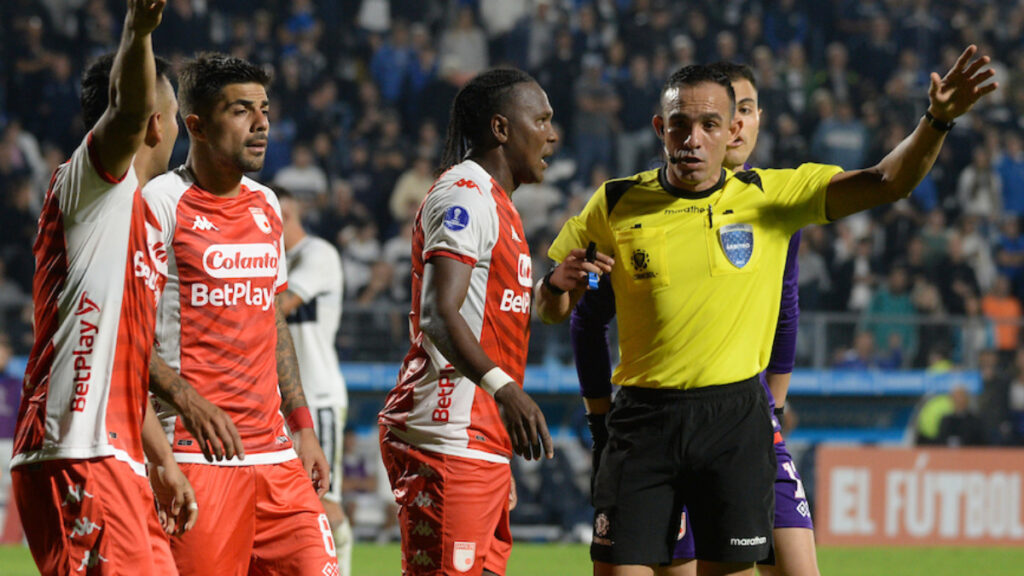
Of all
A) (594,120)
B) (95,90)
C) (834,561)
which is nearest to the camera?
(95,90)

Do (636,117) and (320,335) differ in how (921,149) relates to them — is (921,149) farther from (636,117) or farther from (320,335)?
(636,117)

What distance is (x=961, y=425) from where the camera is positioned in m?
13.3

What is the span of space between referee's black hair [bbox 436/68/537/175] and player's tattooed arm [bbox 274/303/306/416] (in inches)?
33.1

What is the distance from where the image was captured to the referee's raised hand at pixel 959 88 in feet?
13.3

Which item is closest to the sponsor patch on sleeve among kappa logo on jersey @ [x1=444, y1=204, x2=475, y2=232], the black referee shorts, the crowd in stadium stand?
kappa logo on jersey @ [x1=444, y1=204, x2=475, y2=232]

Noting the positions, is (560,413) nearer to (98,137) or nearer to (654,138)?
(654,138)

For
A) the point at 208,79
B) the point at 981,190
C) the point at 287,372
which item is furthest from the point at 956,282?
the point at 208,79

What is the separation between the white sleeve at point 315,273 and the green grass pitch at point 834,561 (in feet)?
10.2

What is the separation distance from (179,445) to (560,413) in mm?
8857

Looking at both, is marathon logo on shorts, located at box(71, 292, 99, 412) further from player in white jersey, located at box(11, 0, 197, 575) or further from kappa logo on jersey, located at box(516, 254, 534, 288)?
kappa logo on jersey, located at box(516, 254, 534, 288)

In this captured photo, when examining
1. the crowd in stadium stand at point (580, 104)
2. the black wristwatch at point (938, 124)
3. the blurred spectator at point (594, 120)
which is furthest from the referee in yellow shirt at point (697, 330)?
the blurred spectator at point (594, 120)

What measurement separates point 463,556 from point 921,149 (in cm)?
204

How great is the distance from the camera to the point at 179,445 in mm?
4480

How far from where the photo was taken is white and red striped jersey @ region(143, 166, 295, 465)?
4.45 metres
